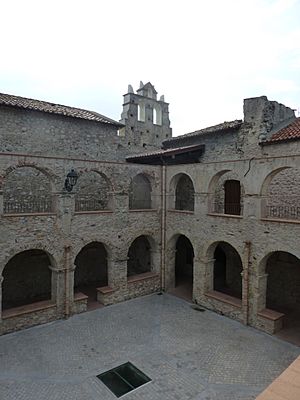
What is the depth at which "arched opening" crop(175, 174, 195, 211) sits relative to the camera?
18938 millimetres

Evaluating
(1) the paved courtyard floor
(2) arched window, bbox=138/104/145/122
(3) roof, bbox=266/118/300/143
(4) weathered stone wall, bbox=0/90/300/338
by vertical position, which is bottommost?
(1) the paved courtyard floor

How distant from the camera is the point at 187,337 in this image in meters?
11.3

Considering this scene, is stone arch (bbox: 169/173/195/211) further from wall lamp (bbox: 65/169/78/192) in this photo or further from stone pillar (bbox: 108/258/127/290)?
wall lamp (bbox: 65/169/78/192)

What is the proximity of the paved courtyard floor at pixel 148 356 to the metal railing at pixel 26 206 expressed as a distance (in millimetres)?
6234

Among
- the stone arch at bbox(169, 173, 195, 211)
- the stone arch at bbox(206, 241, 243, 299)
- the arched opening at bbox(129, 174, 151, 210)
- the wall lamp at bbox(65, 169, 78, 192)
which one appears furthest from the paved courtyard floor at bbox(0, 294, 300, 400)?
the arched opening at bbox(129, 174, 151, 210)

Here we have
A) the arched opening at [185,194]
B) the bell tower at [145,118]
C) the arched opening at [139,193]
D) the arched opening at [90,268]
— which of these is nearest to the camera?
the arched opening at [90,268]

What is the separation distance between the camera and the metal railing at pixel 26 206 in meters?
15.2

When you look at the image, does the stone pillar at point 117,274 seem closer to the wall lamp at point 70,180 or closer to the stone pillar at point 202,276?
the stone pillar at point 202,276

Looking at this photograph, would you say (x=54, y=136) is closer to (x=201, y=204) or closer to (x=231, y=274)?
(x=201, y=204)

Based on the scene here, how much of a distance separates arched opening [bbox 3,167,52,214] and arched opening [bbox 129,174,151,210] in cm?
594

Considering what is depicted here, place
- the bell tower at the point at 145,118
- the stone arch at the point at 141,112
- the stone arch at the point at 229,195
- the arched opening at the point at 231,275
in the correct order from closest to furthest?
the stone arch at the point at 229,195, the arched opening at the point at 231,275, the bell tower at the point at 145,118, the stone arch at the point at 141,112

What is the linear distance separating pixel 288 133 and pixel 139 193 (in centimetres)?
1020

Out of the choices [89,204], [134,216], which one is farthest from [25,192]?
[134,216]

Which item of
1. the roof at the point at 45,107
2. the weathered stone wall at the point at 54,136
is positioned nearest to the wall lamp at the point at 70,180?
the weathered stone wall at the point at 54,136
